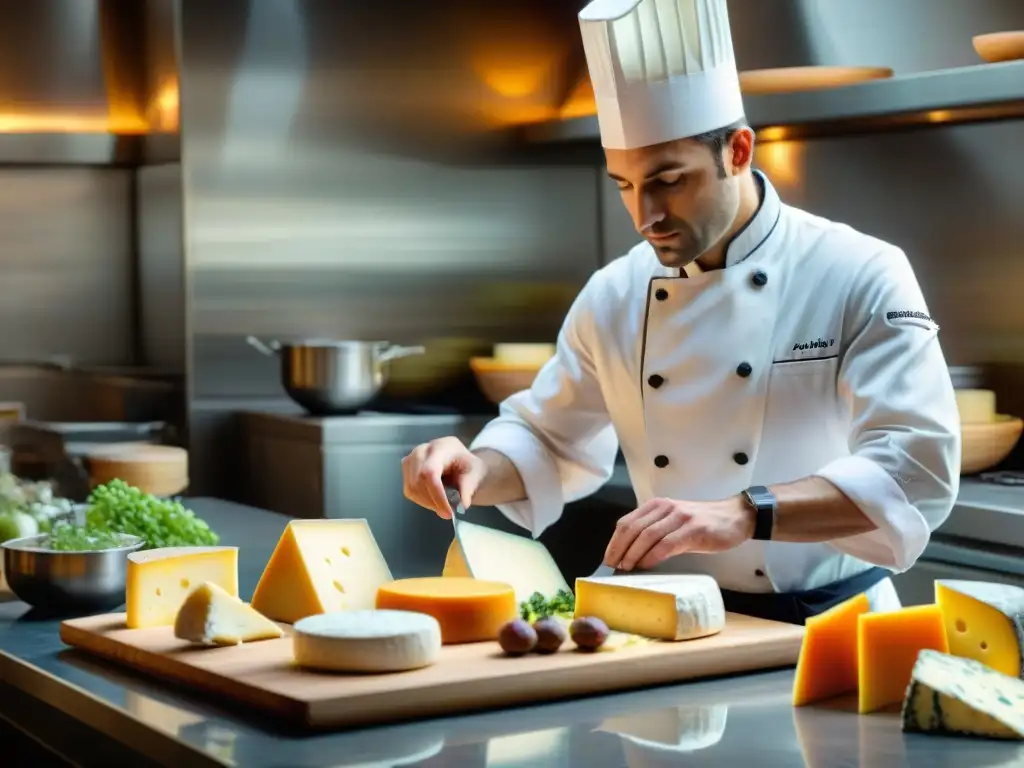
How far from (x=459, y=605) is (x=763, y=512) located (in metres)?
0.45

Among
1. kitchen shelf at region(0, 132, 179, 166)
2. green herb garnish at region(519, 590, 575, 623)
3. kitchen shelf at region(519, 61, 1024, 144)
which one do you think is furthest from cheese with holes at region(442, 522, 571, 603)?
kitchen shelf at region(0, 132, 179, 166)

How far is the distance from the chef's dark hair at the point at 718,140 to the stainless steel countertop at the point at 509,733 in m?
0.83

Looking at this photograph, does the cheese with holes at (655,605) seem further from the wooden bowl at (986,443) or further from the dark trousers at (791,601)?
the wooden bowl at (986,443)

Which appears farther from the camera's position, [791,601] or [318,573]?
[791,601]

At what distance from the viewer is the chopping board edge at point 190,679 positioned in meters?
1.45

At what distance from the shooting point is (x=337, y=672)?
1.55 meters

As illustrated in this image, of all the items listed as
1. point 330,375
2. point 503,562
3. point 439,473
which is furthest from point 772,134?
point 503,562

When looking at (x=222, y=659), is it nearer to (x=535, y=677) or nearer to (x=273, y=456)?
(x=535, y=677)

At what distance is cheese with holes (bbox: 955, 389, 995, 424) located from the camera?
10.9ft

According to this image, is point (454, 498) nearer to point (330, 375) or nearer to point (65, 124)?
point (330, 375)

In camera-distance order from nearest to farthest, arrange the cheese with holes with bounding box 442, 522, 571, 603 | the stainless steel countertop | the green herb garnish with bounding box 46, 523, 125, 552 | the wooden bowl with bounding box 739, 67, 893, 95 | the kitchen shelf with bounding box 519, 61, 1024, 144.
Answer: the stainless steel countertop < the cheese with holes with bounding box 442, 522, 571, 603 < the green herb garnish with bounding box 46, 523, 125, 552 < the kitchen shelf with bounding box 519, 61, 1024, 144 < the wooden bowl with bounding box 739, 67, 893, 95

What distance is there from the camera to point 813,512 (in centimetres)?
192

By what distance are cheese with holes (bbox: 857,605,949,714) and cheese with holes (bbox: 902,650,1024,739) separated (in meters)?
0.06

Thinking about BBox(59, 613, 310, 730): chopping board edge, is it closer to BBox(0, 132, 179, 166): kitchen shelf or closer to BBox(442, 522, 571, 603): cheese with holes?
BBox(442, 522, 571, 603): cheese with holes
